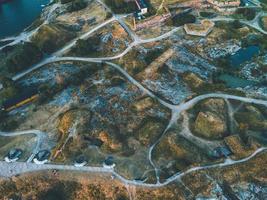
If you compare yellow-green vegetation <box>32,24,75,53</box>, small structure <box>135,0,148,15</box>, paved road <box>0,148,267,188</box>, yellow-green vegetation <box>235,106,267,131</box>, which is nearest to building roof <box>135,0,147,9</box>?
small structure <box>135,0,148,15</box>

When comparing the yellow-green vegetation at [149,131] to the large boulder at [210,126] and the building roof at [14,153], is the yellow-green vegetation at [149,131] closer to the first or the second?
the large boulder at [210,126]

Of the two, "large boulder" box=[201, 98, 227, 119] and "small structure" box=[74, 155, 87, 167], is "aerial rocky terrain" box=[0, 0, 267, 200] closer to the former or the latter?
"large boulder" box=[201, 98, 227, 119]

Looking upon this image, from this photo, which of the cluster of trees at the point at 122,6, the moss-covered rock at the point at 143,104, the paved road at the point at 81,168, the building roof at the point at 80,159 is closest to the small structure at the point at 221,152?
the paved road at the point at 81,168

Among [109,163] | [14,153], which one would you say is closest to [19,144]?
[14,153]

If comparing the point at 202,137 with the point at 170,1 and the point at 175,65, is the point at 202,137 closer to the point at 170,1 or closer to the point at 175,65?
the point at 175,65

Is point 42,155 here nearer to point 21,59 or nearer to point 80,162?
point 80,162

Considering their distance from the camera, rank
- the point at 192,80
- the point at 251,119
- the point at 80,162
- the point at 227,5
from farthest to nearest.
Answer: the point at 227,5 → the point at 192,80 → the point at 251,119 → the point at 80,162

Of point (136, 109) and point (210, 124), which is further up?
point (136, 109)

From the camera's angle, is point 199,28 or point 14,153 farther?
point 199,28
